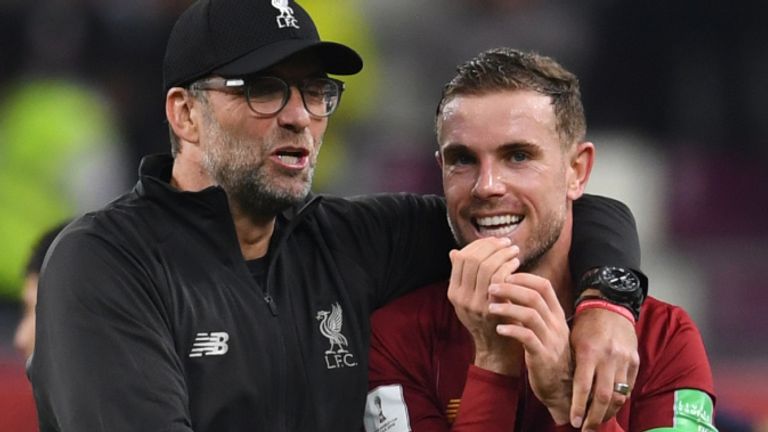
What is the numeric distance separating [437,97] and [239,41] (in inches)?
163

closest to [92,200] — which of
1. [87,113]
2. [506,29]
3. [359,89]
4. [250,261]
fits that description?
[87,113]

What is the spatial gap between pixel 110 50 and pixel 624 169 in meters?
2.53

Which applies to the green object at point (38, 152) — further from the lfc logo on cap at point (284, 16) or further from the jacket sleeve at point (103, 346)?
the jacket sleeve at point (103, 346)

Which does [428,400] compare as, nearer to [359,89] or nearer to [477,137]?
[477,137]

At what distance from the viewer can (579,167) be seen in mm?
3254

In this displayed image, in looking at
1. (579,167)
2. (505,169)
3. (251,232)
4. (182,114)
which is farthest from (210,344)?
(579,167)

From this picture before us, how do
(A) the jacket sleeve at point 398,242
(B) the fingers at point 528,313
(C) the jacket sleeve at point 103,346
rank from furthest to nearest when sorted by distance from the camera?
1. (A) the jacket sleeve at point 398,242
2. (B) the fingers at point 528,313
3. (C) the jacket sleeve at point 103,346

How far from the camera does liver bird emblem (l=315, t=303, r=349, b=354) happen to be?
3006mm

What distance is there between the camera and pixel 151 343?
2.68 meters

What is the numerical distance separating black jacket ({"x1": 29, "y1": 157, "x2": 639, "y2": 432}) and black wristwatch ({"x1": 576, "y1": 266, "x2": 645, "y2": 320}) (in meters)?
0.08

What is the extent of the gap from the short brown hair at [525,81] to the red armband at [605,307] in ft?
1.25

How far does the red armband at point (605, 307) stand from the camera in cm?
295

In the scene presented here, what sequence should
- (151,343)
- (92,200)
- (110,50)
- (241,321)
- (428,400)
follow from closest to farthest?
1. (151,343)
2. (241,321)
3. (428,400)
4. (92,200)
5. (110,50)

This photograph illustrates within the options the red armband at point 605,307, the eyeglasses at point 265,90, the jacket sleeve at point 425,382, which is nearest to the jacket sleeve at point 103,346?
the eyeglasses at point 265,90
